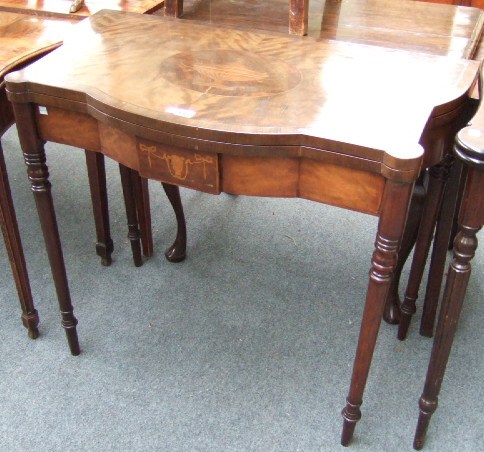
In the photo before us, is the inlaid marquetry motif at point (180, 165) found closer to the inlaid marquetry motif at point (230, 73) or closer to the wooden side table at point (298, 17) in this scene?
the inlaid marquetry motif at point (230, 73)

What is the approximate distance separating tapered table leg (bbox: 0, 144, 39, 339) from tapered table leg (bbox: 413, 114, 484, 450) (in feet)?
3.03

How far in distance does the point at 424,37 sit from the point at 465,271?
61 centimetres

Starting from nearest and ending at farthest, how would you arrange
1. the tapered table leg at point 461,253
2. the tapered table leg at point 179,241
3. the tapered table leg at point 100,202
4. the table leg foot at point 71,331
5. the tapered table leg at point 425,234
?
the tapered table leg at point 461,253 → the tapered table leg at point 425,234 → the table leg foot at point 71,331 → the tapered table leg at point 100,202 → the tapered table leg at point 179,241

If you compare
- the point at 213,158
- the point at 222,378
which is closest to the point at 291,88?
the point at 213,158

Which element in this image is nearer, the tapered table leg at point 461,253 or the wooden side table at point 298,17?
the tapered table leg at point 461,253

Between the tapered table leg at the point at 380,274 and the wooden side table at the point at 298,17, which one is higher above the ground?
the wooden side table at the point at 298,17

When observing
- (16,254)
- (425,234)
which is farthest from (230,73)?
(16,254)

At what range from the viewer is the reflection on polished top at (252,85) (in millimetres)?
944

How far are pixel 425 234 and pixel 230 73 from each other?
574 mm

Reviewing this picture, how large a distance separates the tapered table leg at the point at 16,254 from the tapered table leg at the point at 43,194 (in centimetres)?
12

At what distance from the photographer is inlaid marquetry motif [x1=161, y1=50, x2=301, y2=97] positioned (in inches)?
42.4

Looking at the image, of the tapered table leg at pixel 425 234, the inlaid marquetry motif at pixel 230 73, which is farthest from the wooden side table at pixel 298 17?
the tapered table leg at pixel 425 234

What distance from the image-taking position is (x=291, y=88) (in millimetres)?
1075

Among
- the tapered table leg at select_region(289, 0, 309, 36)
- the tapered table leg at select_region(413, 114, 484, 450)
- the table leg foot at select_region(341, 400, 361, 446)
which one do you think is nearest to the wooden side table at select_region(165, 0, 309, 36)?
the tapered table leg at select_region(289, 0, 309, 36)
